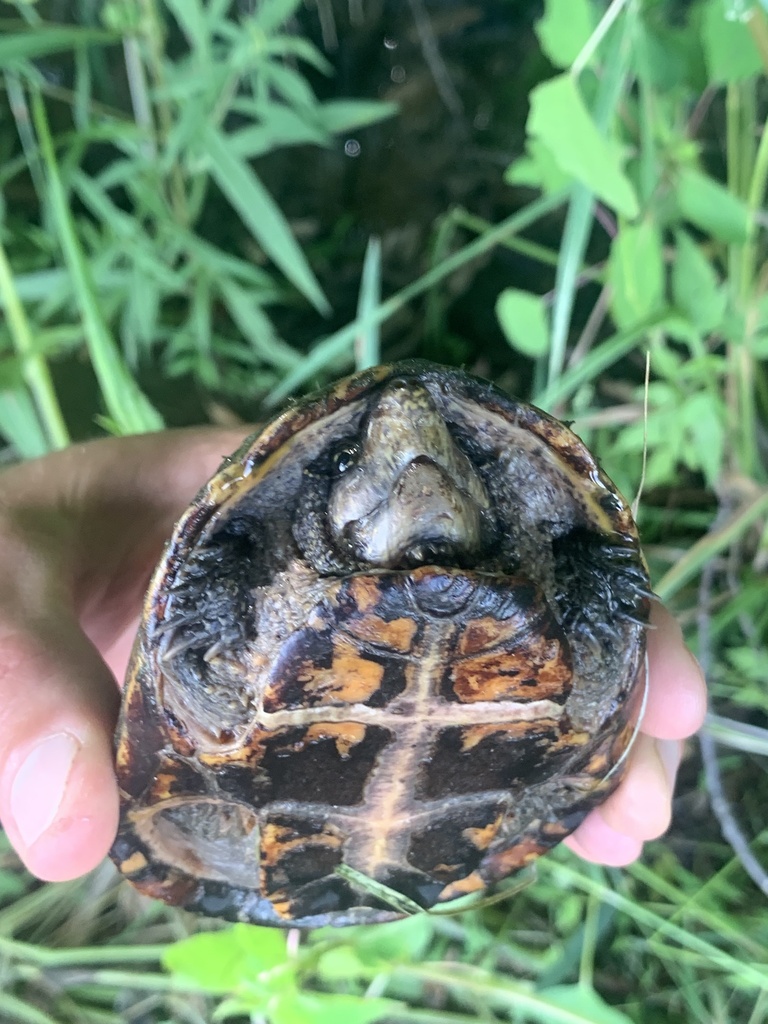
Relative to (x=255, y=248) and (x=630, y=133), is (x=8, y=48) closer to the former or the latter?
(x=255, y=248)

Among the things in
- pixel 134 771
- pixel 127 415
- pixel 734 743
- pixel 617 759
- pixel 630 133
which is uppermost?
pixel 630 133

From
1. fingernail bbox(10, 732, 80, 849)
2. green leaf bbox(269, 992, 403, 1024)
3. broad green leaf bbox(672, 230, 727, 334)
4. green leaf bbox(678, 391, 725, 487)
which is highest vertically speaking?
broad green leaf bbox(672, 230, 727, 334)

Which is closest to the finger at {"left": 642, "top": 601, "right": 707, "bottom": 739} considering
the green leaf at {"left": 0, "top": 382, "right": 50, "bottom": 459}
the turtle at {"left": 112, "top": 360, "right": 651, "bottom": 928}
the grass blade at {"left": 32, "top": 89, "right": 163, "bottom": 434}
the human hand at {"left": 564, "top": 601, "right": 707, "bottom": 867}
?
the human hand at {"left": 564, "top": 601, "right": 707, "bottom": 867}

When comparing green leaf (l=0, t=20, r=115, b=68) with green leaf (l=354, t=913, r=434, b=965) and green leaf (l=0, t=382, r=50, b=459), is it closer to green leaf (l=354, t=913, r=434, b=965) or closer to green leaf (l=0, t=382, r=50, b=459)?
green leaf (l=0, t=382, r=50, b=459)

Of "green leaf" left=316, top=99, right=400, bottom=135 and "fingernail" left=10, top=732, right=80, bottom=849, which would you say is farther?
"green leaf" left=316, top=99, right=400, bottom=135

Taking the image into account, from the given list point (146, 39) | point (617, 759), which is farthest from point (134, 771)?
point (146, 39)

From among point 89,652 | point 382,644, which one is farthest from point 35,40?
point 382,644
